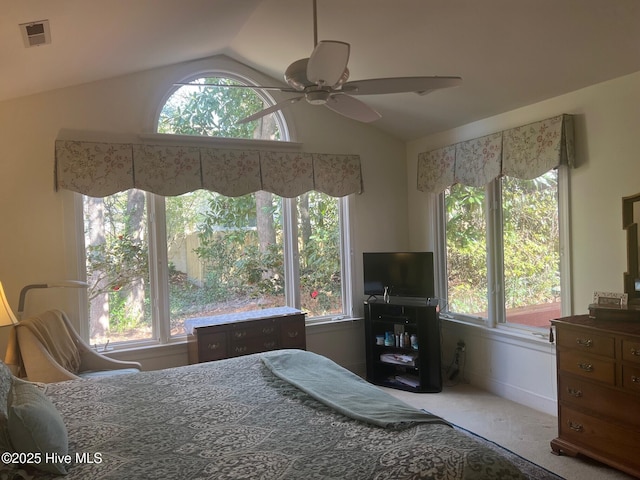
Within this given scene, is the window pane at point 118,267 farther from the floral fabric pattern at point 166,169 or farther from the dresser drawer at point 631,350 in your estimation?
the dresser drawer at point 631,350

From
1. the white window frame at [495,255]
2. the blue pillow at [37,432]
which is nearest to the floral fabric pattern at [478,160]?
the white window frame at [495,255]

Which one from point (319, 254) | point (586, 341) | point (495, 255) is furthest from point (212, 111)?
point (586, 341)

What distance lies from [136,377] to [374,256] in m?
2.56

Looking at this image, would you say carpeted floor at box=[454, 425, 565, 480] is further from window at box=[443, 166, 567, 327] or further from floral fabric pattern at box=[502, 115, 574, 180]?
floral fabric pattern at box=[502, 115, 574, 180]

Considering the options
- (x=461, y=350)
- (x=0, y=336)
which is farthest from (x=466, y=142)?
(x=0, y=336)

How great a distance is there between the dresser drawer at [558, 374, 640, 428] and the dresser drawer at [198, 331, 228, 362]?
248 centimetres

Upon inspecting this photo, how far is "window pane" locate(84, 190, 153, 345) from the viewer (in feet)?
12.5

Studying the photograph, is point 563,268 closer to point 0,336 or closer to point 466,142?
point 466,142

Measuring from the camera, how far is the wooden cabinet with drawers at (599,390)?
2568mm

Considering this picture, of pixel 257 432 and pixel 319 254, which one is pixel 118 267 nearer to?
pixel 319 254

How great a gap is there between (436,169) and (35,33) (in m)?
3.43

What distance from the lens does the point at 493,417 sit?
3.59 metres

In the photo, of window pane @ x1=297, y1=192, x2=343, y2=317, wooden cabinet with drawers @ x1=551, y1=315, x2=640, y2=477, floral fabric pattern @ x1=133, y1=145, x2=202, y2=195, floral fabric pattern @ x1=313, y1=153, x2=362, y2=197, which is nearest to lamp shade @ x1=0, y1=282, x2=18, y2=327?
floral fabric pattern @ x1=133, y1=145, x2=202, y2=195

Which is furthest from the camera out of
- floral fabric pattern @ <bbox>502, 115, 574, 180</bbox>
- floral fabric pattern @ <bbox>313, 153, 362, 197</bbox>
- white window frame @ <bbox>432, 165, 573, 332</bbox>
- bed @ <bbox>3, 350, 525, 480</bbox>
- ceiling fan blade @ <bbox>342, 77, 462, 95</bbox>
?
floral fabric pattern @ <bbox>313, 153, 362, 197</bbox>
